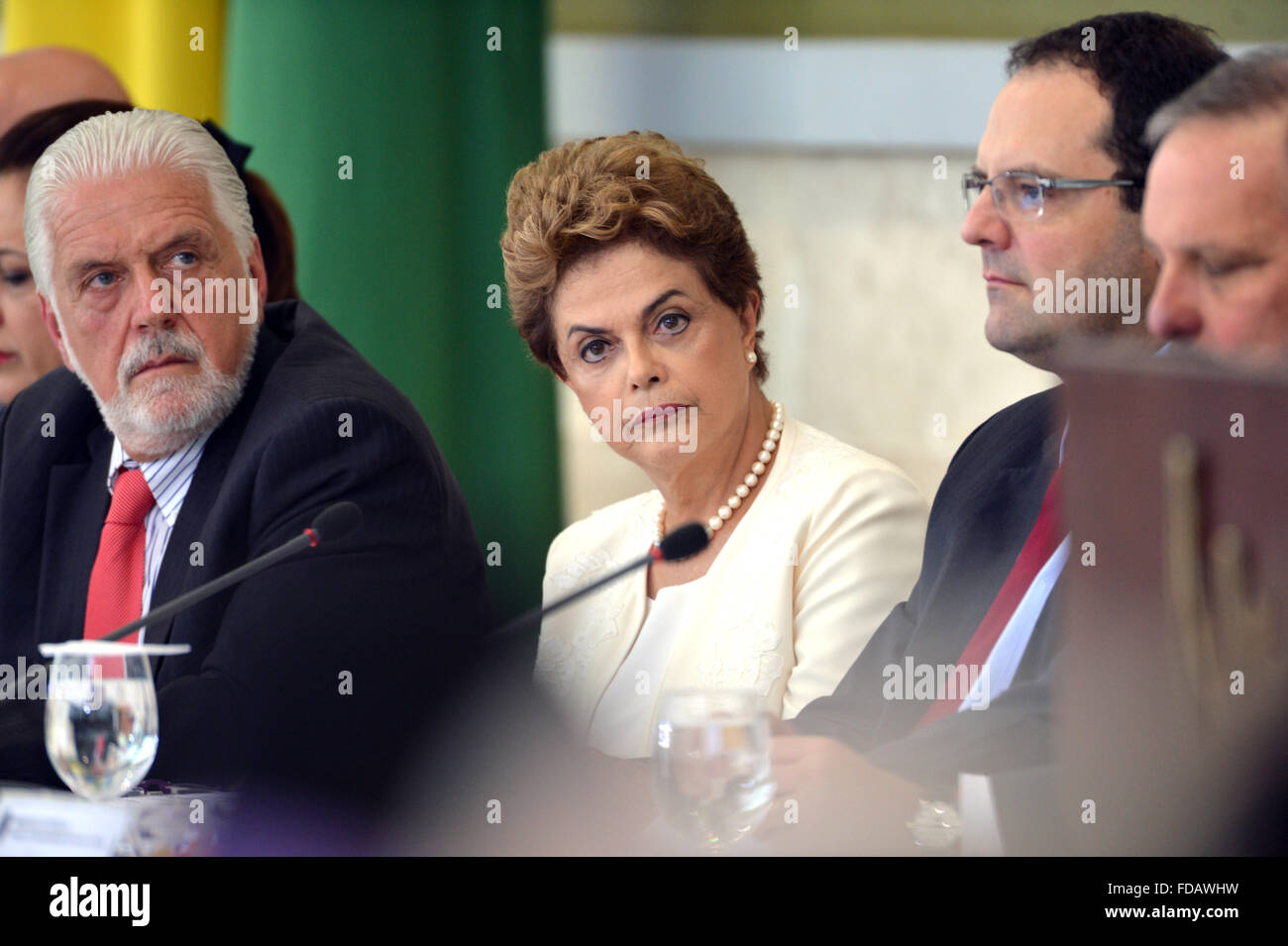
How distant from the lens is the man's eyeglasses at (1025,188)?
148 centimetres

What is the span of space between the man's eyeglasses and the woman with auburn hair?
33 cm

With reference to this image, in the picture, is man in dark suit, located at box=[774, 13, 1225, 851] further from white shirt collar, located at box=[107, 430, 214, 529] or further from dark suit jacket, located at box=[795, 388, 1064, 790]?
white shirt collar, located at box=[107, 430, 214, 529]

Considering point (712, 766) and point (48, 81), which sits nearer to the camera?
point (712, 766)

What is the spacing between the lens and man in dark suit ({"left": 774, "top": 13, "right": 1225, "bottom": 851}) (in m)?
1.40

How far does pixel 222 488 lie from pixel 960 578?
0.92 m

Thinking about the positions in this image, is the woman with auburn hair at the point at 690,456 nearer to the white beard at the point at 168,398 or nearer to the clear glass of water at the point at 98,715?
the white beard at the point at 168,398

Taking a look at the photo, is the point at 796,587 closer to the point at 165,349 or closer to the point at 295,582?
the point at 295,582

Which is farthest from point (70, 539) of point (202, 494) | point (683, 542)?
point (683, 542)

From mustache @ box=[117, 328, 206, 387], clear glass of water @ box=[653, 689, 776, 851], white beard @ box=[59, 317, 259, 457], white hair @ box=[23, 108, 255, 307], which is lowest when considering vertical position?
clear glass of water @ box=[653, 689, 776, 851]

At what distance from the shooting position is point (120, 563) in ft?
6.04

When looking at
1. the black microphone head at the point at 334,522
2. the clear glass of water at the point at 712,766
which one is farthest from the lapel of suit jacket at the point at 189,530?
the clear glass of water at the point at 712,766

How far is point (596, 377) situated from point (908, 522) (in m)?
0.40

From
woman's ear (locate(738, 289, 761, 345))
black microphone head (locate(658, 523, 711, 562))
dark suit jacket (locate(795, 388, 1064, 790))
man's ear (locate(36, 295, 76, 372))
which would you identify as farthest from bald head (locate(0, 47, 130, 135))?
dark suit jacket (locate(795, 388, 1064, 790))

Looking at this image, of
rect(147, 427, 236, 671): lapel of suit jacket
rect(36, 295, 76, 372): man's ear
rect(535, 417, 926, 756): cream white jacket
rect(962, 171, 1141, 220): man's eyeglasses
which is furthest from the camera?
rect(36, 295, 76, 372): man's ear
